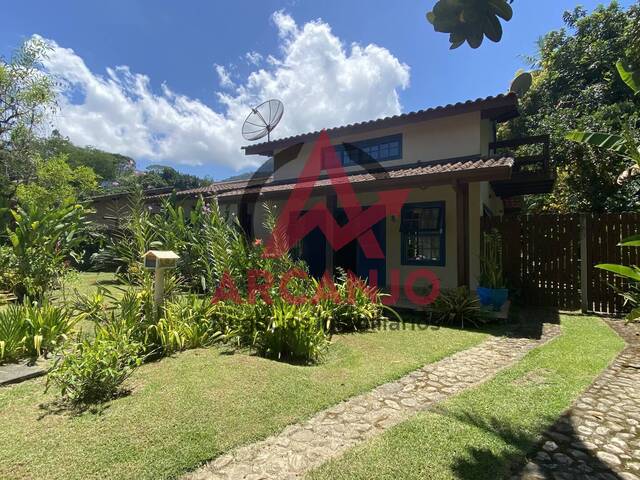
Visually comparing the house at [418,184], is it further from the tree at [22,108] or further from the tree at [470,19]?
the tree at [470,19]

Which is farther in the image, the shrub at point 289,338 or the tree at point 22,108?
the tree at point 22,108

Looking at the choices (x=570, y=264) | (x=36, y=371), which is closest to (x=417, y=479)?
(x=36, y=371)

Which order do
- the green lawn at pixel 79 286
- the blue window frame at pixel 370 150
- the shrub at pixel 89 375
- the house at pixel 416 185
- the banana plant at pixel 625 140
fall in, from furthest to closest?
the blue window frame at pixel 370 150, the house at pixel 416 185, the green lawn at pixel 79 286, the shrub at pixel 89 375, the banana plant at pixel 625 140

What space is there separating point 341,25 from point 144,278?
8401 millimetres

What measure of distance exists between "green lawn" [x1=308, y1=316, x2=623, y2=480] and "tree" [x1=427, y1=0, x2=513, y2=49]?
2.87m

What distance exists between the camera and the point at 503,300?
24.5ft

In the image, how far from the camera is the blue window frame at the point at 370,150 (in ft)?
37.9

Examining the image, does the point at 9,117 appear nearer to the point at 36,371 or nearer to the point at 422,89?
the point at 36,371

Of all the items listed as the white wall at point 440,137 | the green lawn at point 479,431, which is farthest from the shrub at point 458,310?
the white wall at point 440,137

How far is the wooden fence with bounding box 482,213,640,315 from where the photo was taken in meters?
7.85

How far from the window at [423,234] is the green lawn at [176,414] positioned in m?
5.78

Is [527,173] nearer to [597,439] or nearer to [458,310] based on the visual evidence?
[458,310]

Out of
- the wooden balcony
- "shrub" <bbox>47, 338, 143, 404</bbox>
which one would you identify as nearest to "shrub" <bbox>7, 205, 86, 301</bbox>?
"shrub" <bbox>47, 338, 143, 404</bbox>

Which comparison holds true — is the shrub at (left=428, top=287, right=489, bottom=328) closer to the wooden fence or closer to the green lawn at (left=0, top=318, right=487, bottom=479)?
the wooden fence
